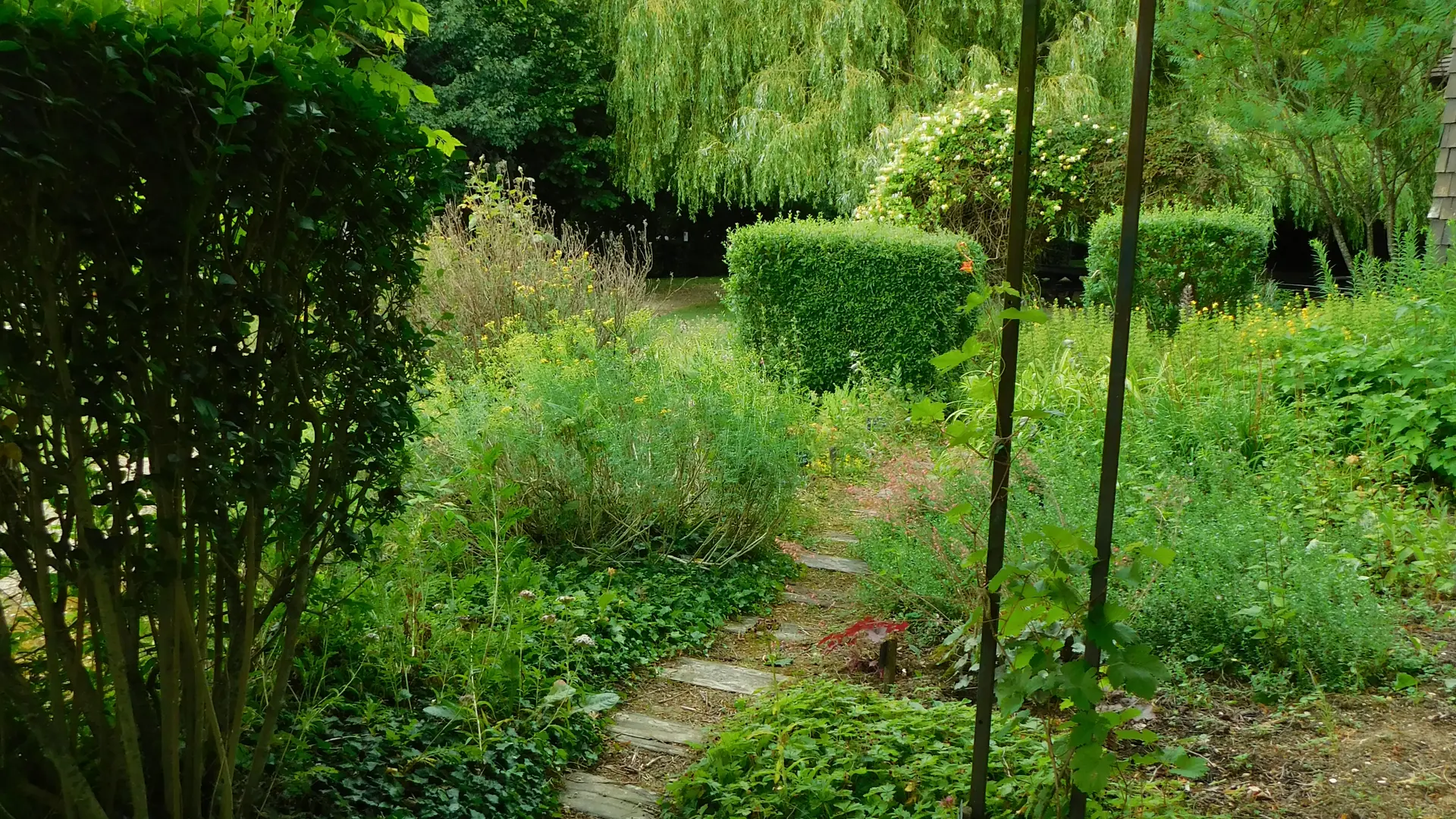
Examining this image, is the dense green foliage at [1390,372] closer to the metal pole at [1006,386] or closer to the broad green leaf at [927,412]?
the metal pole at [1006,386]

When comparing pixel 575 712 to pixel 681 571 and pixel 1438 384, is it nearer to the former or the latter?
pixel 681 571

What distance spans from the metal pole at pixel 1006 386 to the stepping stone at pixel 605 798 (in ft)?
3.25

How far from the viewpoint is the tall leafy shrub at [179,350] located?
5.26ft

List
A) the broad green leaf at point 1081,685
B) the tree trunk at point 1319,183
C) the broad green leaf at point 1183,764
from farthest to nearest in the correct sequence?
the tree trunk at point 1319,183
the broad green leaf at point 1183,764
the broad green leaf at point 1081,685

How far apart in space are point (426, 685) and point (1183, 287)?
26.7 feet

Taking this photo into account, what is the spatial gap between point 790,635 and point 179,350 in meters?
2.80

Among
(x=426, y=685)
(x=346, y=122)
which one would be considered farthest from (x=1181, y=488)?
(x=346, y=122)

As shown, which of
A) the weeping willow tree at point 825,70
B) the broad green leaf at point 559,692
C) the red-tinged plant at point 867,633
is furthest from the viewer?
the weeping willow tree at point 825,70

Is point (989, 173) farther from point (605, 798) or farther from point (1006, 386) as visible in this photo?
point (1006, 386)

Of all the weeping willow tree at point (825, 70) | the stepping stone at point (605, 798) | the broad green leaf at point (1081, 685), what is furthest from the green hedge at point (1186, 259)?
the broad green leaf at point (1081, 685)

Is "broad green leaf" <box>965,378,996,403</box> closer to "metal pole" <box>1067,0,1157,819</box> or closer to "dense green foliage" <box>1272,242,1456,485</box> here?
"metal pole" <box>1067,0,1157,819</box>

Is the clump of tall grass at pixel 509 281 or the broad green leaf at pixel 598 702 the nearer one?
the broad green leaf at pixel 598 702

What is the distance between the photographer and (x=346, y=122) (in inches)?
76.6

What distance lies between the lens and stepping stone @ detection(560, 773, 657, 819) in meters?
2.73
